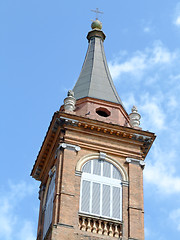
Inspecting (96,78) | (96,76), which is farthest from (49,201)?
(96,76)

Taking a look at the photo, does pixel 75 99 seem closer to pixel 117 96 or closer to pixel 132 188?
pixel 117 96

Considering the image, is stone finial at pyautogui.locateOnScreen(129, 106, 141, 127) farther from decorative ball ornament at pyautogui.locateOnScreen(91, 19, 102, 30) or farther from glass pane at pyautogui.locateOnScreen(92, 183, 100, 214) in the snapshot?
decorative ball ornament at pyautogui.locateOnScreen(91, 19, 102, 30)

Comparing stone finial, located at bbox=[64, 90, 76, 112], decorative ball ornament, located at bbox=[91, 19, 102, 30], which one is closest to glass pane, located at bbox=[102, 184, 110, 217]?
stone finial, located at bbox=[64, 90, 76, 112]

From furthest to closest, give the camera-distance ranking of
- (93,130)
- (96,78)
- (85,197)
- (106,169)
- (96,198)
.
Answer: (96,78), (93,130), (106,169), (96,198), (85,197)

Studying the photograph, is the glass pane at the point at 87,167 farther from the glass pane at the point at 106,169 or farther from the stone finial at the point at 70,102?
the stone finial at the point at 70,102

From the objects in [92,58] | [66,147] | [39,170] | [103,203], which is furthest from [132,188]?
[92,58]

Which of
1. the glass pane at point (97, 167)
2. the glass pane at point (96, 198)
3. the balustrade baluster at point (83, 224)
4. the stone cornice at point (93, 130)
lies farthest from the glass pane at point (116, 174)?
the balustrade baluster at point (83, 224)

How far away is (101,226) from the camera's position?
113ft

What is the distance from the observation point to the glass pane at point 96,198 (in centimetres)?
3512

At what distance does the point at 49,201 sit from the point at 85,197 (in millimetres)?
2840

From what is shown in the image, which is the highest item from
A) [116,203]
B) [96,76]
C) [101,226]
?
[96,76]

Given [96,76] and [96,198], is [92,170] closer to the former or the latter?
[96,198]

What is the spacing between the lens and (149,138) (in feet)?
126

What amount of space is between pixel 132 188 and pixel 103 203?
6.48 feet
